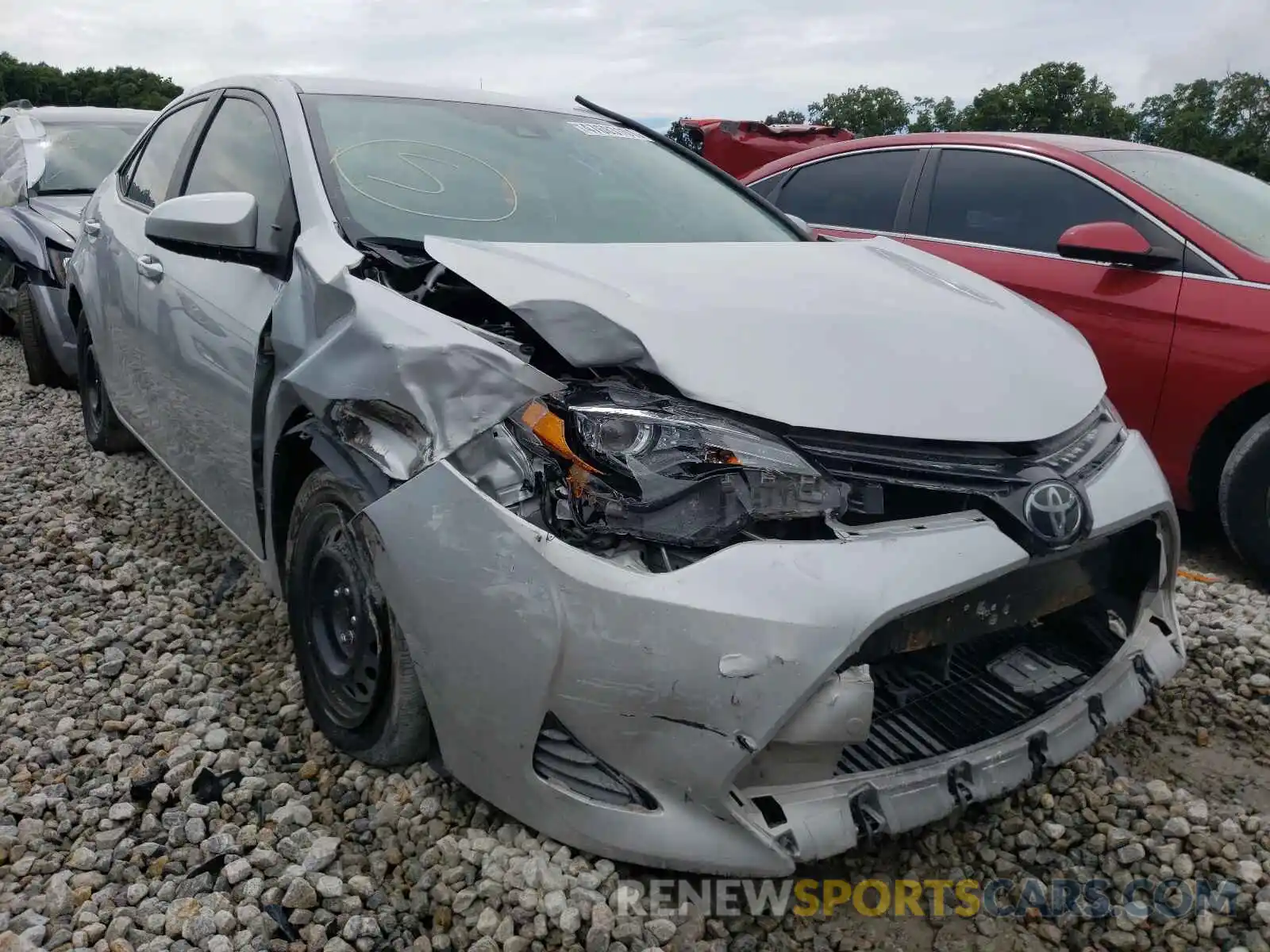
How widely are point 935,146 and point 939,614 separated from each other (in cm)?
343

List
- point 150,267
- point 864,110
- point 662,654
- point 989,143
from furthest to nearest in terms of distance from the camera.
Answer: point 864,110 → point 989,143 → point 150,267 → point 662,654

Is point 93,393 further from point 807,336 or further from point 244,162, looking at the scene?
point 807,336

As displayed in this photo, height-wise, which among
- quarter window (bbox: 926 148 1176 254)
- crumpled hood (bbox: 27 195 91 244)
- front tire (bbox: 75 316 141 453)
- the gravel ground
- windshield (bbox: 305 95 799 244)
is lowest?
the gravel ground

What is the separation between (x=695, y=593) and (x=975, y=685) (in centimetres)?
82

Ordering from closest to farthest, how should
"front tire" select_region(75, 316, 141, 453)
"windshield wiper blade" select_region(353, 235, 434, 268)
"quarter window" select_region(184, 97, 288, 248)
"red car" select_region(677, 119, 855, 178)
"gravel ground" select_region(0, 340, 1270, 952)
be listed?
"gravel ground" select_region(0, 340, 1270, 952), "windshield wiper blade" select_region(353, 235, 434, 268), "quarter window" select_region(184, 97, 288, 248), "front tire" select_region(75, 316, 141, 453), "red car" select_region(677, 119, 855, 178)

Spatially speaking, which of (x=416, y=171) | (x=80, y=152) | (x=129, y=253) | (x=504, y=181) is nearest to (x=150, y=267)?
(x=129, y=253)

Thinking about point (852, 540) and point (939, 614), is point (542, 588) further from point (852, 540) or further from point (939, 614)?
point (939, 614)

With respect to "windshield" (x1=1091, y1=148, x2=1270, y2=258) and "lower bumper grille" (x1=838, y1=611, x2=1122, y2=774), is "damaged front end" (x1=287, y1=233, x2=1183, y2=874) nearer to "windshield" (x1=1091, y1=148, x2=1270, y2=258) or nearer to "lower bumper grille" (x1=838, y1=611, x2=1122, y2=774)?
"lower bumper grille" (x1=838, y1=611, x2=1122, y2=774)

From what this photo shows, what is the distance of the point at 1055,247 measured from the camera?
13.0 feet

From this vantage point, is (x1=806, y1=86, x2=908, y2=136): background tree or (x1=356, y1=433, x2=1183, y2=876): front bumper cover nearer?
(x1=356, y1=433, x2=1183, y2=876): front bumper cover

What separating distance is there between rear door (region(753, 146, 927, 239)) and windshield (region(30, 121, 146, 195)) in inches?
167

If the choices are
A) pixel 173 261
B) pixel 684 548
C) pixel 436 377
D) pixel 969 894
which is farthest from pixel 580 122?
pixel 969 894

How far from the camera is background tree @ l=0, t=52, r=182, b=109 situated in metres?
46.1

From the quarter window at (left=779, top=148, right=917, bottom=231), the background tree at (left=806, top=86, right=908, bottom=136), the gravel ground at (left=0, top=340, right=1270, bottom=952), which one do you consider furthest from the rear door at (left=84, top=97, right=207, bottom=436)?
the background tree at (left=806, top=86, right=908, bottom=136)
